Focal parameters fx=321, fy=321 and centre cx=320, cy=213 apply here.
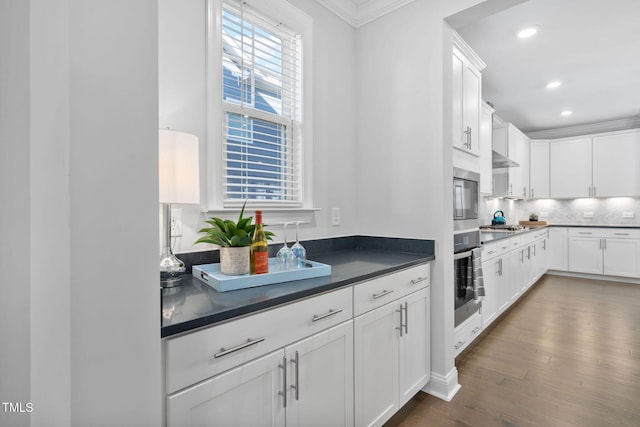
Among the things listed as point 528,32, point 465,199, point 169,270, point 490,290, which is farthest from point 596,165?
point 169,270

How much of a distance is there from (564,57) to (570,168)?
11.3ft

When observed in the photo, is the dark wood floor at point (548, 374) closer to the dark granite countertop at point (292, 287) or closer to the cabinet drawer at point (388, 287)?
the cabinet drawer at point (388, 287)

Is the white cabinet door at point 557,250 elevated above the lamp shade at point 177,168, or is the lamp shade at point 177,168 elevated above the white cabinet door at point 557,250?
the lamp shade at point 177,168

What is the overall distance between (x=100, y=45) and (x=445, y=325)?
7.19ft

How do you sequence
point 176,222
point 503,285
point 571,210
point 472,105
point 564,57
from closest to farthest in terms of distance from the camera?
Answer: point 176,222, point 472,105, point 564,57, point 503,285, point 571,210

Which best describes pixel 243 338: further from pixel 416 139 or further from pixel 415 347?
pixel 416 139

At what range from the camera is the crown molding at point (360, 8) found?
227 centimetres

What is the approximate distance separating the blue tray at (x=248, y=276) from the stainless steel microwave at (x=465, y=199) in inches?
50.6

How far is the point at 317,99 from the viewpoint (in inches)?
88.1

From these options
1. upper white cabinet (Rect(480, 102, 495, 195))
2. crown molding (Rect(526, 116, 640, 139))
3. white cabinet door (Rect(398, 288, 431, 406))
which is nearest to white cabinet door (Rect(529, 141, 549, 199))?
crown molding (Rect(526, 116, 640, 139))

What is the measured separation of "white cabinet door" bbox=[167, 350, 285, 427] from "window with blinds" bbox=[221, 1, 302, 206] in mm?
921

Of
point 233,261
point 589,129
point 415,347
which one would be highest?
point 589,129

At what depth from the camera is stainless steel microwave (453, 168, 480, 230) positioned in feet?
7.61

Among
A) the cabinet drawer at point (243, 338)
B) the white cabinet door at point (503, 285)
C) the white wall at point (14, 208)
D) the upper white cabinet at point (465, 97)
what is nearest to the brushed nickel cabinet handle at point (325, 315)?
the cabinet drawer at point (243, 338)
